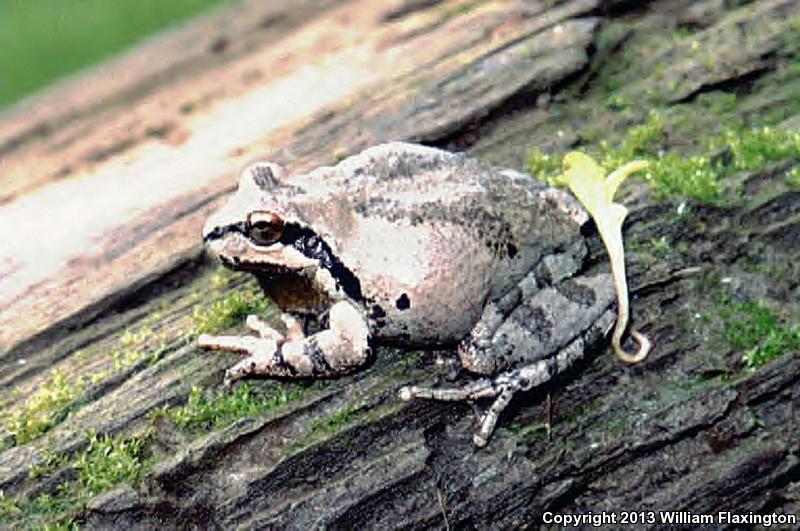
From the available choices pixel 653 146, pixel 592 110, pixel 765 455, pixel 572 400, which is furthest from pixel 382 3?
pixel 765 455

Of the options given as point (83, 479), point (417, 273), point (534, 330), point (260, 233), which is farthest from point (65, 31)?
point (534, 330)

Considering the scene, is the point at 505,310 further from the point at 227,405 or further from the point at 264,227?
the point at 227,405

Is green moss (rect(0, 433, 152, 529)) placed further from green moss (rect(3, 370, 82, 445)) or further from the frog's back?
the frog's back

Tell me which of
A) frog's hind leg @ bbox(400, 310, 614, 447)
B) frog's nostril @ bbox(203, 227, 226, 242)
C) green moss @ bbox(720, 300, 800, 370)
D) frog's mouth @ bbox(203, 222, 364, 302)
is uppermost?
frog's nostril @ bbox(203, 227, 226, 242)

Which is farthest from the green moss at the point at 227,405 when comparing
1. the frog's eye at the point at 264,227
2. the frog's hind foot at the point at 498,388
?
the frog's eye at the point at 264,227

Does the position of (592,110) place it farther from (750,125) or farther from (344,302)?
(344,302)

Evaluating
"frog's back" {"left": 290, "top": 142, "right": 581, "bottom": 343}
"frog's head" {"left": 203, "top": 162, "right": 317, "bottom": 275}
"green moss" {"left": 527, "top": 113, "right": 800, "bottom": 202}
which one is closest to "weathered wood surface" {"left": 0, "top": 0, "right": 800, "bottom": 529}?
"green moss" {"left": 527, "top": 113, "right": 800, "bottom": 202}
